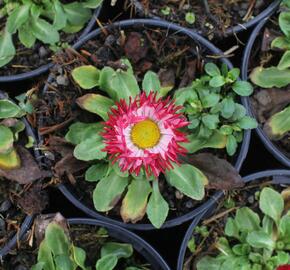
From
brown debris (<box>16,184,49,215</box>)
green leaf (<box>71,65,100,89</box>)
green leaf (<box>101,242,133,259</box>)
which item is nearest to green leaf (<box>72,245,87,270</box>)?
green leaf (<box>101,242,133,259</box>)

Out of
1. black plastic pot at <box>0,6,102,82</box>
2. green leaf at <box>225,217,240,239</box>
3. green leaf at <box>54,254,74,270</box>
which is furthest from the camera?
black plastic pot at <box>0,6,102,82</box>

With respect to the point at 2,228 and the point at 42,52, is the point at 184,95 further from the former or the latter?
the point at 2,228

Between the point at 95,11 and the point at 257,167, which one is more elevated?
the point at 95,11

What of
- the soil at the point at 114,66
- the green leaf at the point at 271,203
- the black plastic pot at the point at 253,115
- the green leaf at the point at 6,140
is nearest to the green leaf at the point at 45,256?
the soil at the point at 114,66

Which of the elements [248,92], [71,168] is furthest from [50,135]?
[248,92]

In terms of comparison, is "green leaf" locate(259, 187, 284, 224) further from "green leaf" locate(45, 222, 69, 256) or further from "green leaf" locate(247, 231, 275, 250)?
"green leaf" locate(45, 222, 69, 256)

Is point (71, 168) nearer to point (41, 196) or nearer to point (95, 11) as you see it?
point (41, 196)
